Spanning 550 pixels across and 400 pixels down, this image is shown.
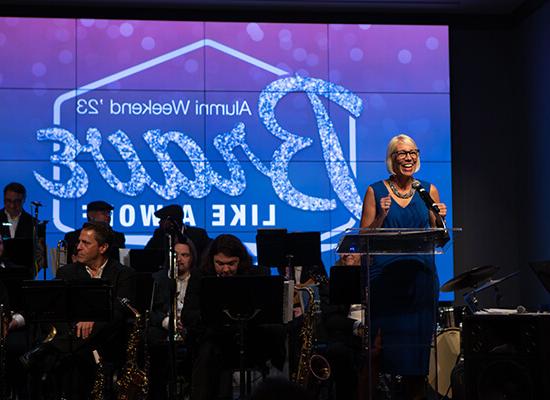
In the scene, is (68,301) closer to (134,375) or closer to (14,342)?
(134,375)

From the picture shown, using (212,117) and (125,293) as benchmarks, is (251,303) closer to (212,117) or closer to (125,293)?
(125,293)

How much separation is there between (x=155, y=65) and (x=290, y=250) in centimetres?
304

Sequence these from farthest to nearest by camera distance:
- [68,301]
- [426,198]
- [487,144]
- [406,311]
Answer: [487,144], [68,301], [406,311], [426,198]

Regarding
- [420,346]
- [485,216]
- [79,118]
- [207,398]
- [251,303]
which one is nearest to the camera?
[420,346]

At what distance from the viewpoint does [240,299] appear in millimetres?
5492

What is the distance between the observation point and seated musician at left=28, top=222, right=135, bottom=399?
19.8 feet

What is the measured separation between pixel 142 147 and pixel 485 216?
150 inches

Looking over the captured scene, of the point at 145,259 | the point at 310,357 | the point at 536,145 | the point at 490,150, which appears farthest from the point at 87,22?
the point at 536,145

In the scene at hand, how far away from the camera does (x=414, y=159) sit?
4.51m

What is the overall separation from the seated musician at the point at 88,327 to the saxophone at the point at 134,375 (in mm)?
150

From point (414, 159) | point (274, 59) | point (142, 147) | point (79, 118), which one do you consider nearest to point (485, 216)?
point (274, 59)

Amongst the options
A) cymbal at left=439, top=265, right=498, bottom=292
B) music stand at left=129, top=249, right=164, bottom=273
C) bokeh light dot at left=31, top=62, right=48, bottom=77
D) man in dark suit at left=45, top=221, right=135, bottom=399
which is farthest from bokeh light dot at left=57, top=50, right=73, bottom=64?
cymbal at left=439, top=265, right=498, bottom=292

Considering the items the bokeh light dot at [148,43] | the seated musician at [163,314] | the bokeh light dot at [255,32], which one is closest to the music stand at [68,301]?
the seated musician at [163,314]

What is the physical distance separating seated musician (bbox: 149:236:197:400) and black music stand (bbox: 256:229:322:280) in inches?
22.1
